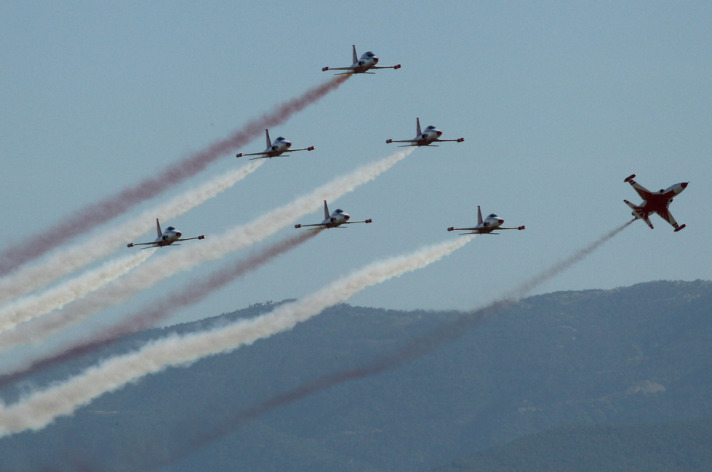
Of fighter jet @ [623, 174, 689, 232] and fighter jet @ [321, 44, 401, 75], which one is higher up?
fighter jet @ [321, 44, 401, 75]

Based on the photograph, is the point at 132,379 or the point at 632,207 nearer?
the point at 632,207

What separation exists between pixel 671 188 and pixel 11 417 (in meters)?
70.2

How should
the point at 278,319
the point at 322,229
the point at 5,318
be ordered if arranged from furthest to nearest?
the point at 278,319 → the point at 322,229 → the point at 5,318

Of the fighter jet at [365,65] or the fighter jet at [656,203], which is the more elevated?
the fighter jet at [365,65]

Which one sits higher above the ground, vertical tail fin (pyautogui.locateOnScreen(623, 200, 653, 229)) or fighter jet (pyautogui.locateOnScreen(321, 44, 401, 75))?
fighter jet (pyautogui.locateOnScreen(321, 44, 401, 75))

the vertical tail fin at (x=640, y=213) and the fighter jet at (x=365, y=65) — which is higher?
the fighter jet at (x=365, y=65)

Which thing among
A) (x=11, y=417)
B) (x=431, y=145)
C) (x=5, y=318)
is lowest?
(x=11, y=417)

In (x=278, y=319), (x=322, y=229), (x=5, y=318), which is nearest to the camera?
(x=5, y=318)

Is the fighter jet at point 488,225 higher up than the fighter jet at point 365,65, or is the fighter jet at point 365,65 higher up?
the fighter jet at point 365,65

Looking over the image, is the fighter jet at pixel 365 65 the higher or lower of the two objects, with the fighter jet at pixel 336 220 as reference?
higher

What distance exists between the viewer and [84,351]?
133 m

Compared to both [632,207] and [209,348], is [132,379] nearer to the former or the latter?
[209,348]

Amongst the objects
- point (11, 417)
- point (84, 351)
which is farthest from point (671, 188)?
point (11, 417)

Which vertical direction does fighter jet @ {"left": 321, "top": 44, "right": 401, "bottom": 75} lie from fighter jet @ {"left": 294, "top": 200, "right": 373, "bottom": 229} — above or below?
above
